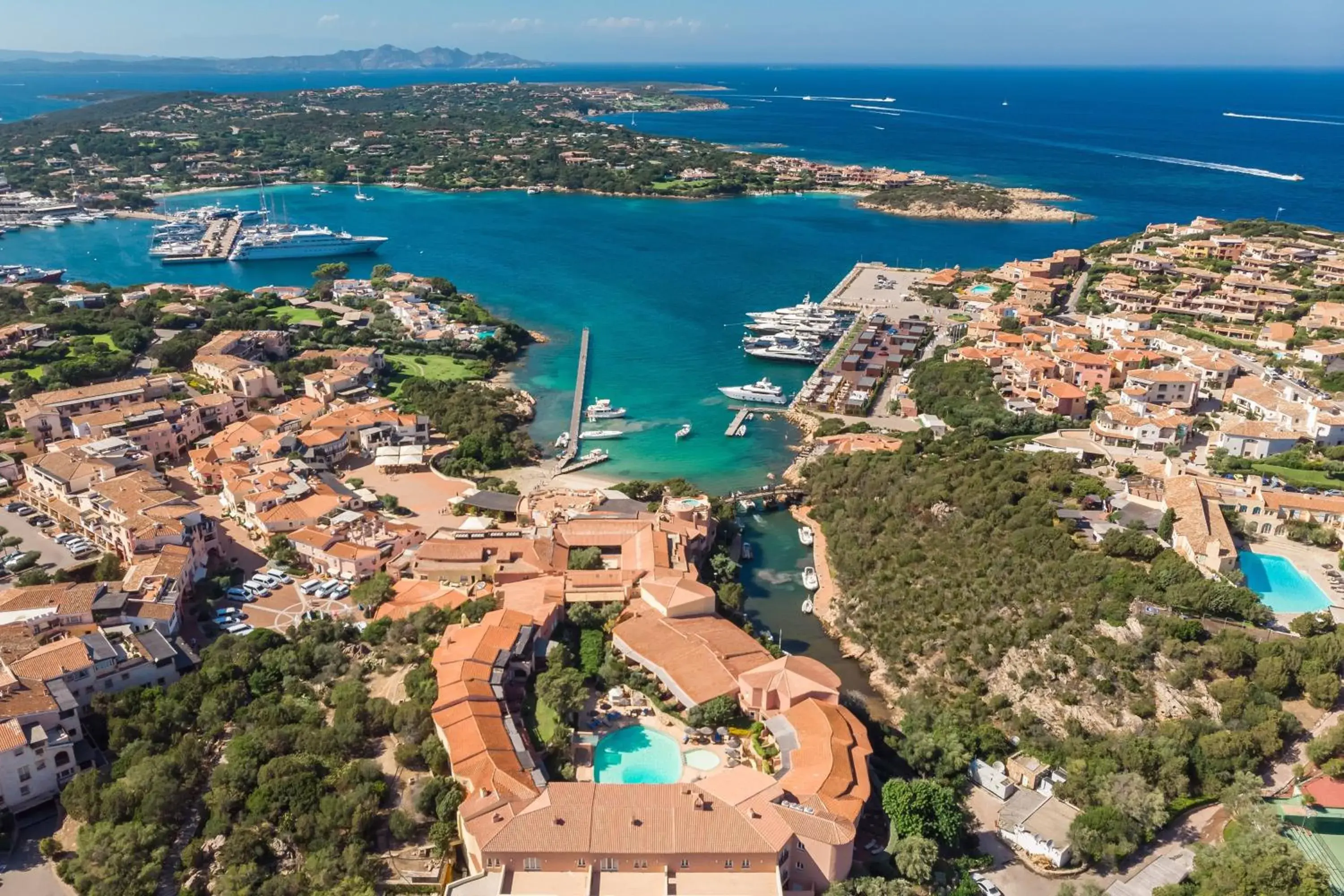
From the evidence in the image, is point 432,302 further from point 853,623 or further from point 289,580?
point 853,623

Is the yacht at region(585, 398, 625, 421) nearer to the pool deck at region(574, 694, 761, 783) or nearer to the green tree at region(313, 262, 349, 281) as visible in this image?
the pool deck at region(574, 694, 761, 783)

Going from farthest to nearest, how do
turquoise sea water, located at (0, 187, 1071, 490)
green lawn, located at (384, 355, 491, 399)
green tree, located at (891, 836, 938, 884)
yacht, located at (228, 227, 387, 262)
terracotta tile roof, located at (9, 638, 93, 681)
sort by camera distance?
yacht, located at (228, 227, 387, 262) < green lawn, located at (384, 355, 491, 399) < turquoise sea water, located at (0, 187, 1071, 490) < terracotta tile roof, located at (9, 638, 93, 681) < green tree, located at (891, 836, 938, 884)

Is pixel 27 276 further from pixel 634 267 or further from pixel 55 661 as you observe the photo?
pixel 55 661

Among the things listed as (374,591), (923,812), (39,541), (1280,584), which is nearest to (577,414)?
(374,591)

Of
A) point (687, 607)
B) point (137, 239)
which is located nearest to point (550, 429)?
point (687, 607)

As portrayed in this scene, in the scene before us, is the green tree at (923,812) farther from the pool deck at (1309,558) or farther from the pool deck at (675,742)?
the pool deck at (1309,558)

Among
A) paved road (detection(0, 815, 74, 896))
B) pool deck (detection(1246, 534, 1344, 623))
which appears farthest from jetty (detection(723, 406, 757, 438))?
paved road (detection(0, 815, 74, 896))
